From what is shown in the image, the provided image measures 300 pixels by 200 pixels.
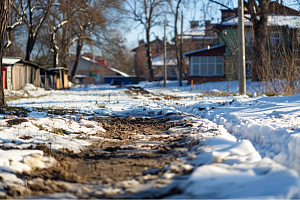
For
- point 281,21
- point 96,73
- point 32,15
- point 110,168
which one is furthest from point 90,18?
point 96,73

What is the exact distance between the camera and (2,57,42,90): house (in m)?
27.5

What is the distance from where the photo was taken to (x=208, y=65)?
44.1 metres

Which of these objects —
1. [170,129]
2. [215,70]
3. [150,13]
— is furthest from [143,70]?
[170,129]

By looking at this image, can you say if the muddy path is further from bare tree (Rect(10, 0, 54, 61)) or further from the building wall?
the building wall

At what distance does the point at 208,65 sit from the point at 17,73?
22417 mm

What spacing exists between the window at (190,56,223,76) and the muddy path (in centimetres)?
3816

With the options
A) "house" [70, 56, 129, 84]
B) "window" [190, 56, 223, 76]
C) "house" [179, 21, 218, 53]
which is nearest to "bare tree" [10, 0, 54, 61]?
"house" [179, 21, 218, 53]

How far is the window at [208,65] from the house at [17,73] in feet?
60.0

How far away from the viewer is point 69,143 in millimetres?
5598

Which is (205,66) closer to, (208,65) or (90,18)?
(208,65)

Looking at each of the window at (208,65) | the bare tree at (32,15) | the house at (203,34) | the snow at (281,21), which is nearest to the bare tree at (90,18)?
the bare tree at (32,15)

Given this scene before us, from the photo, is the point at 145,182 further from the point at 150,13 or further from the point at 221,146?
the point at 150,13

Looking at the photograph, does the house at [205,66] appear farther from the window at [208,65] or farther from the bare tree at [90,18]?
the bare tree at [90,18]

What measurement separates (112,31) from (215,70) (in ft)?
42.4
